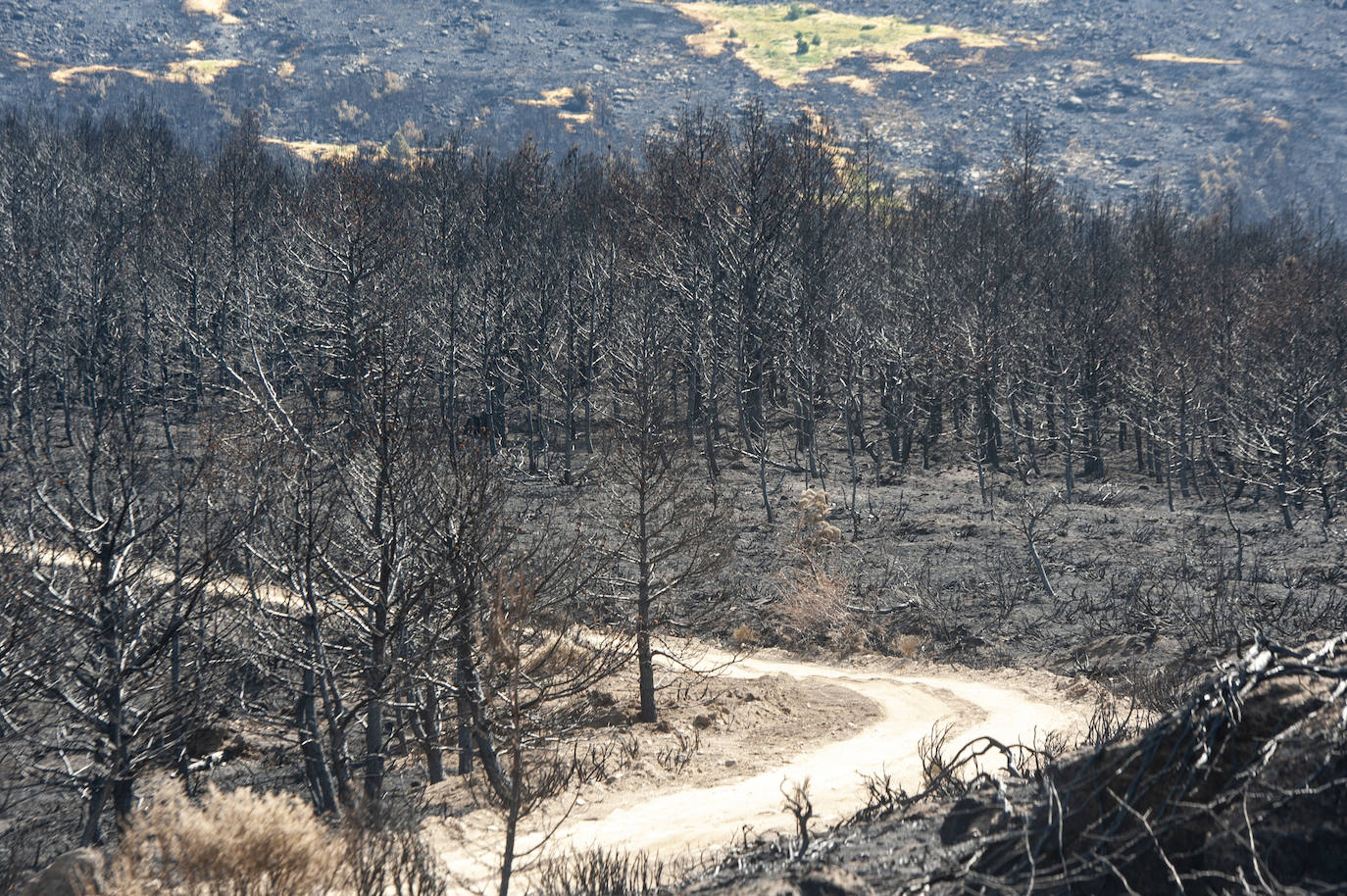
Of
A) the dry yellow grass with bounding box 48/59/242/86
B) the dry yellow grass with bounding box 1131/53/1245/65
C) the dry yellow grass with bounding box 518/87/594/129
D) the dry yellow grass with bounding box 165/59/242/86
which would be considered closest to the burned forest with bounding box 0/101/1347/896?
the dry yellow grass with bounding box 48/59/242/86

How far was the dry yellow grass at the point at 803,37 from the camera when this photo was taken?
15025 cm

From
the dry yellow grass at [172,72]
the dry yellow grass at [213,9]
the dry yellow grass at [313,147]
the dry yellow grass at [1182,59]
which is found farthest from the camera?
the dry yellow grass at [213,9]

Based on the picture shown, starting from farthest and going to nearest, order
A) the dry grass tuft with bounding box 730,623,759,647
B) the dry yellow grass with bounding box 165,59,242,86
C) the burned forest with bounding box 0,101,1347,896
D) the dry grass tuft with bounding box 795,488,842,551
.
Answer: the dry yellow grass with bounding box 165,59,242,86
the dry grass tuft with bounding box 795,488,842,551
the dry grass tuft with bounding box 730,623,759,647
the burned forest with bounding box 0,101,1347,896

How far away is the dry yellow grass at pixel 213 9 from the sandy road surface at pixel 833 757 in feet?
521

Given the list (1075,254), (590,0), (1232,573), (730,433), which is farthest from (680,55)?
(1232,573)

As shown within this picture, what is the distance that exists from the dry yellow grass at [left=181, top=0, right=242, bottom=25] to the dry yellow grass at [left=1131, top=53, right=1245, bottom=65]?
136m

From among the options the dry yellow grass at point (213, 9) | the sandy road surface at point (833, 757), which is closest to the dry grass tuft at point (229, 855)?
the sandy road surface at point (833, 757)

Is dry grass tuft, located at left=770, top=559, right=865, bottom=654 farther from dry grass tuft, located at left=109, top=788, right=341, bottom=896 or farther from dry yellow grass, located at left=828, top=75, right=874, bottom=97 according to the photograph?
dry yellow grass, located at left=828, top=75, right=874, bottom=97

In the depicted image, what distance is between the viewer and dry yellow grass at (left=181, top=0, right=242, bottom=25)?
147500mm

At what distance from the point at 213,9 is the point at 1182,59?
5729 inches

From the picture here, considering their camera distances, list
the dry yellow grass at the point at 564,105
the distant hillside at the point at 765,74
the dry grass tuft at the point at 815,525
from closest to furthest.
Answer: the dry grass tuft at the point at 815,525 < the distant hillside at the point at 765,74 < the dry yellow grass at the point at 564,105

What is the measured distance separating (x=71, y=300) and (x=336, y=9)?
13299cm

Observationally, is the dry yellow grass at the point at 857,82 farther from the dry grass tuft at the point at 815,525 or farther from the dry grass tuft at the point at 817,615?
the dry grass tuft at the point at 817,615

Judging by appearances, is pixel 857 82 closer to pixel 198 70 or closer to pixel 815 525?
pixel 198 70
